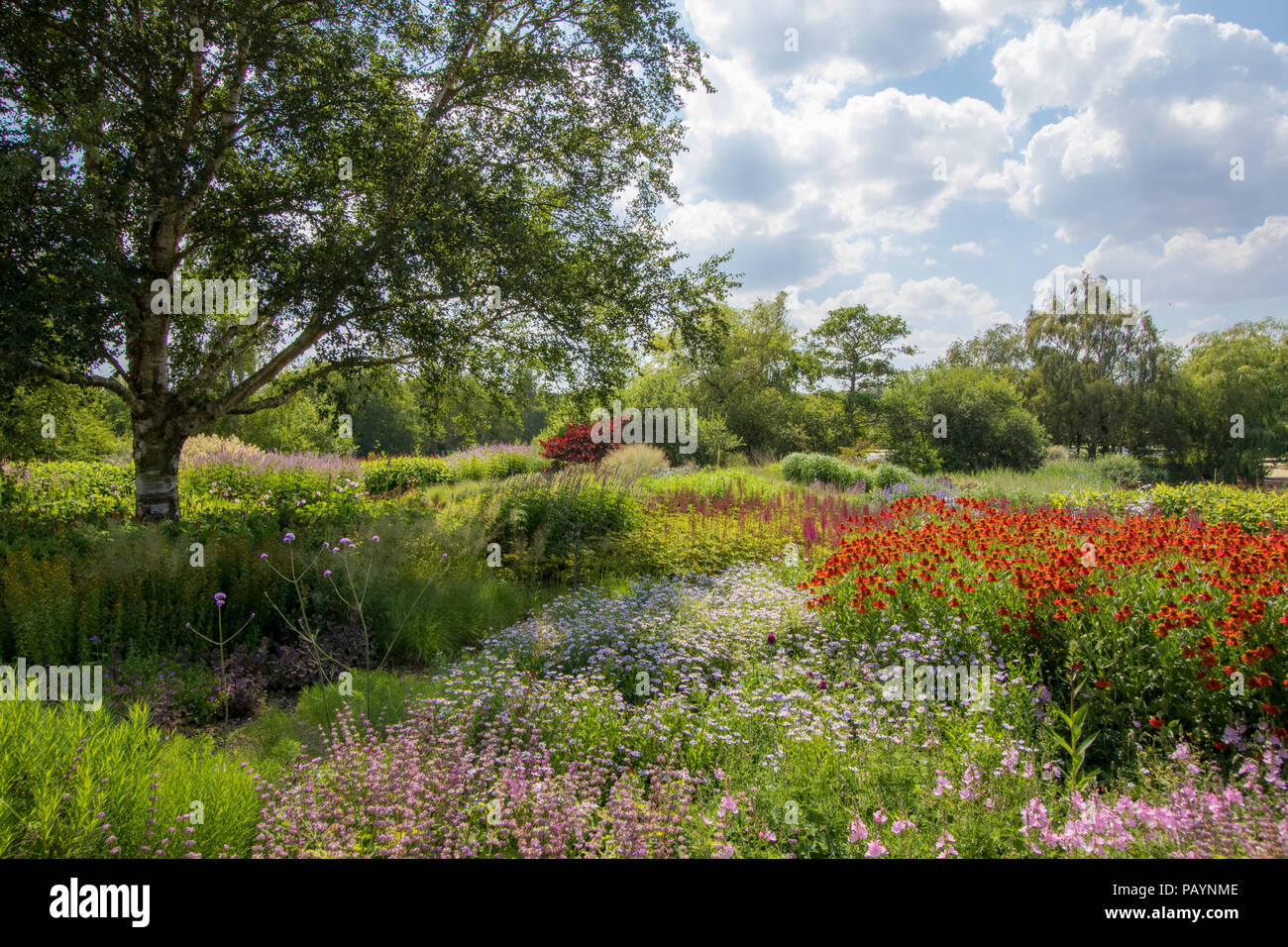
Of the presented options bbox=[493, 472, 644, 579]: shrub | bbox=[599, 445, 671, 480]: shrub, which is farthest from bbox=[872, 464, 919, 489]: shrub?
bbox=[493, 472, 644, 579]: shrub

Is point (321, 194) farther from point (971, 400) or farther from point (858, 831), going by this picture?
point (971, 400)

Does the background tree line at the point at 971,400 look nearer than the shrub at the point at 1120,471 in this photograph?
No

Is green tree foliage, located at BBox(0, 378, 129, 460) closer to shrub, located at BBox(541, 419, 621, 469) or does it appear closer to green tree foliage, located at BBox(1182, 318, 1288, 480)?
shrub, located at BBox(541, 419, 621, 469)

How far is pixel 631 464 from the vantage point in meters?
13.0

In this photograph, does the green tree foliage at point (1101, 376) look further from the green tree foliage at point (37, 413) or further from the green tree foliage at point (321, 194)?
the green tree foliage at point (37, 413)

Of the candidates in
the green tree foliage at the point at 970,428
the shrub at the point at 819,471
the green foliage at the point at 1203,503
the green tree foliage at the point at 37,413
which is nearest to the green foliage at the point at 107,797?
the green tree foliage at the point at 37,413

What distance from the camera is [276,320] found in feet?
26.1

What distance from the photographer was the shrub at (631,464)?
10.8 m

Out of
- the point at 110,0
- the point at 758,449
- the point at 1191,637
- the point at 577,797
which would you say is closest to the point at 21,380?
the point at 110,0

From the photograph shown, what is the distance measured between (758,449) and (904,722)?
2427 cm

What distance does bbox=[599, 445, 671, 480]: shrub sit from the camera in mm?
10805

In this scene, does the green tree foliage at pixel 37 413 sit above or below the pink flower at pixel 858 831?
above

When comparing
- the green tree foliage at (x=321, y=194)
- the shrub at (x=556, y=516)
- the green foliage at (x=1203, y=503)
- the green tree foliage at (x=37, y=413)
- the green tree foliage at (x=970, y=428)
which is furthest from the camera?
the green tree foliage at (x=970, y=428)

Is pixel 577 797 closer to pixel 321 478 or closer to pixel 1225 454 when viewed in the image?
pixel 321 478
